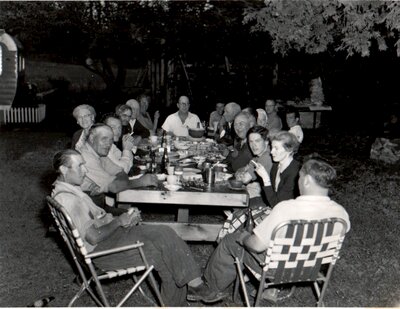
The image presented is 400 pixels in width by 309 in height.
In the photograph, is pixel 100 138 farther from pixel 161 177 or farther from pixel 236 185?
pixel 236 185

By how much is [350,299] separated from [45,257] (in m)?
3.05

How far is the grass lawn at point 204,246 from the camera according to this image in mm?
4062

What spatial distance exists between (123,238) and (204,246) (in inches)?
66.4

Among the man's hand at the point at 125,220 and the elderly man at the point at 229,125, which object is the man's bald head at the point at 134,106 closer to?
the elderly man at the point at 229,125

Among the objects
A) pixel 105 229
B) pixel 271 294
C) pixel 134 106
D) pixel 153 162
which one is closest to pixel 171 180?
pixel 105 229

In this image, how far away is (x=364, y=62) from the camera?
14320 millimetres

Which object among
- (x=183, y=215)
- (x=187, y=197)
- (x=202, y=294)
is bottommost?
(x=202, y=294)

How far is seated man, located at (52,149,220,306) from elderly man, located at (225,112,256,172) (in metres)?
1.75

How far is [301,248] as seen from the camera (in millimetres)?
2963

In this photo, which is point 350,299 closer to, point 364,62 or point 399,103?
point 399,103

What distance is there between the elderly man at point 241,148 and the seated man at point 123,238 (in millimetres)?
1753

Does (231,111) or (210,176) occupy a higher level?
(231,111)

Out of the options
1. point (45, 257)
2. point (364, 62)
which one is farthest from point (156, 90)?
point (45, 257)

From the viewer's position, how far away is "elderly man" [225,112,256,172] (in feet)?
16.8
